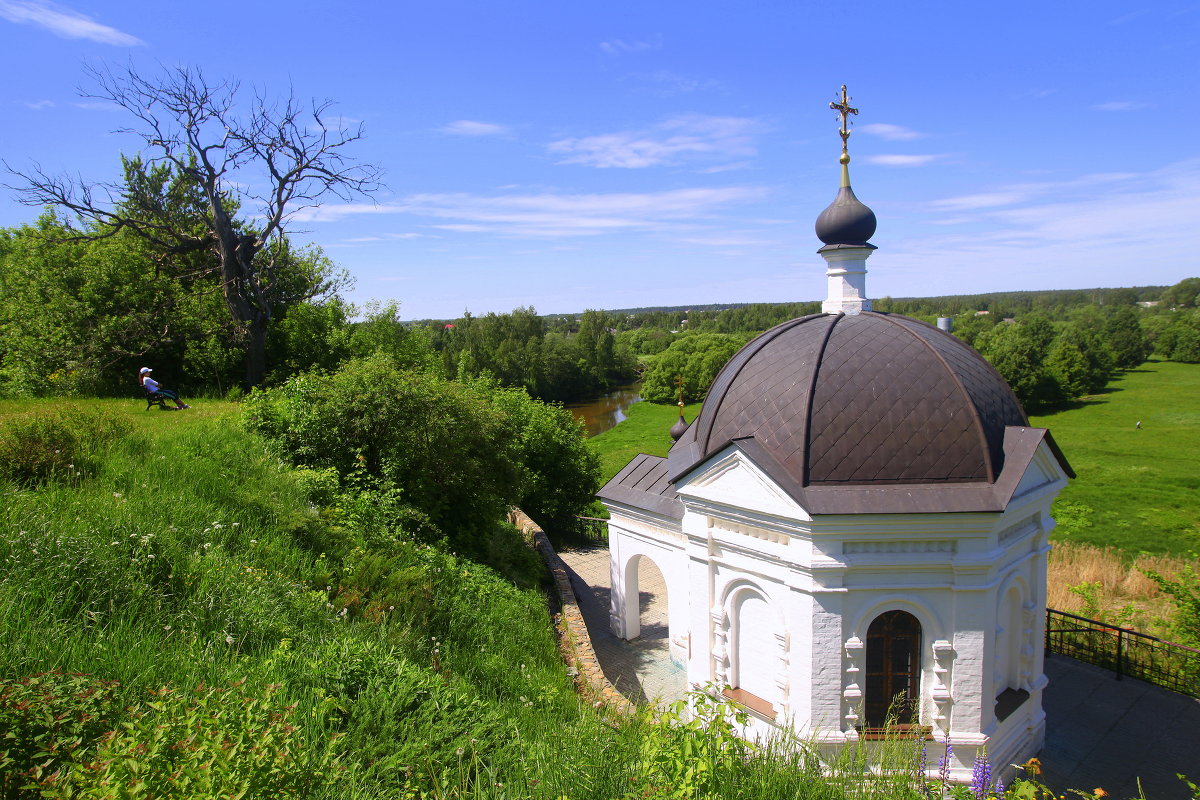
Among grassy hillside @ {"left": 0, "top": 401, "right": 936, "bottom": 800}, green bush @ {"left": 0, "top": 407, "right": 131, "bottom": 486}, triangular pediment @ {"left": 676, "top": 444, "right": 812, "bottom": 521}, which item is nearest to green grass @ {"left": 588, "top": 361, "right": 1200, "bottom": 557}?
triangular pediment @ {"left": 676, "top": 444, "right": 812, "bottom": 521}

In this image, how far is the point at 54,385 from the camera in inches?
612

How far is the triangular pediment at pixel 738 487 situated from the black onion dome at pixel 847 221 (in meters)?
4.39

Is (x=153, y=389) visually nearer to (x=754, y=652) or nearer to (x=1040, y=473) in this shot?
(x=754, y=652)

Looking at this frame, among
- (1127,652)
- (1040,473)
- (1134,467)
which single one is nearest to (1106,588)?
(1127,652)

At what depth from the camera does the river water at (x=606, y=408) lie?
5941 cm

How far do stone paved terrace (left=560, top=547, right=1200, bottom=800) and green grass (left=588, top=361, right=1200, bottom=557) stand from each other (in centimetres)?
930

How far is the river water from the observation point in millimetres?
59406

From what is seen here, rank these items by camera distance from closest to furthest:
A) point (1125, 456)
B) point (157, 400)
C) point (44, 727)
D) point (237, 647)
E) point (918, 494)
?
point (44, 727), point (237, 647), point (918, 494), point (157, 400), point (1125, 456)

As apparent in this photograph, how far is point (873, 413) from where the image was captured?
833 centimetres

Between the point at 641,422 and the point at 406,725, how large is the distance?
52052mm

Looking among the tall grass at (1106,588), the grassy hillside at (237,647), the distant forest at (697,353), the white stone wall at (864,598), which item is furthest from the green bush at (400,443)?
the distant forest at (697,353)

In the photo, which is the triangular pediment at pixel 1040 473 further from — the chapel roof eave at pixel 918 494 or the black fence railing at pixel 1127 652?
the black fence railing at pixel 1127 652

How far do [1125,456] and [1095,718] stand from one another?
42499 millimetres

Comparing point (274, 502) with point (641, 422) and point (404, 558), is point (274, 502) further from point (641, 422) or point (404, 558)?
point (641, 422)
